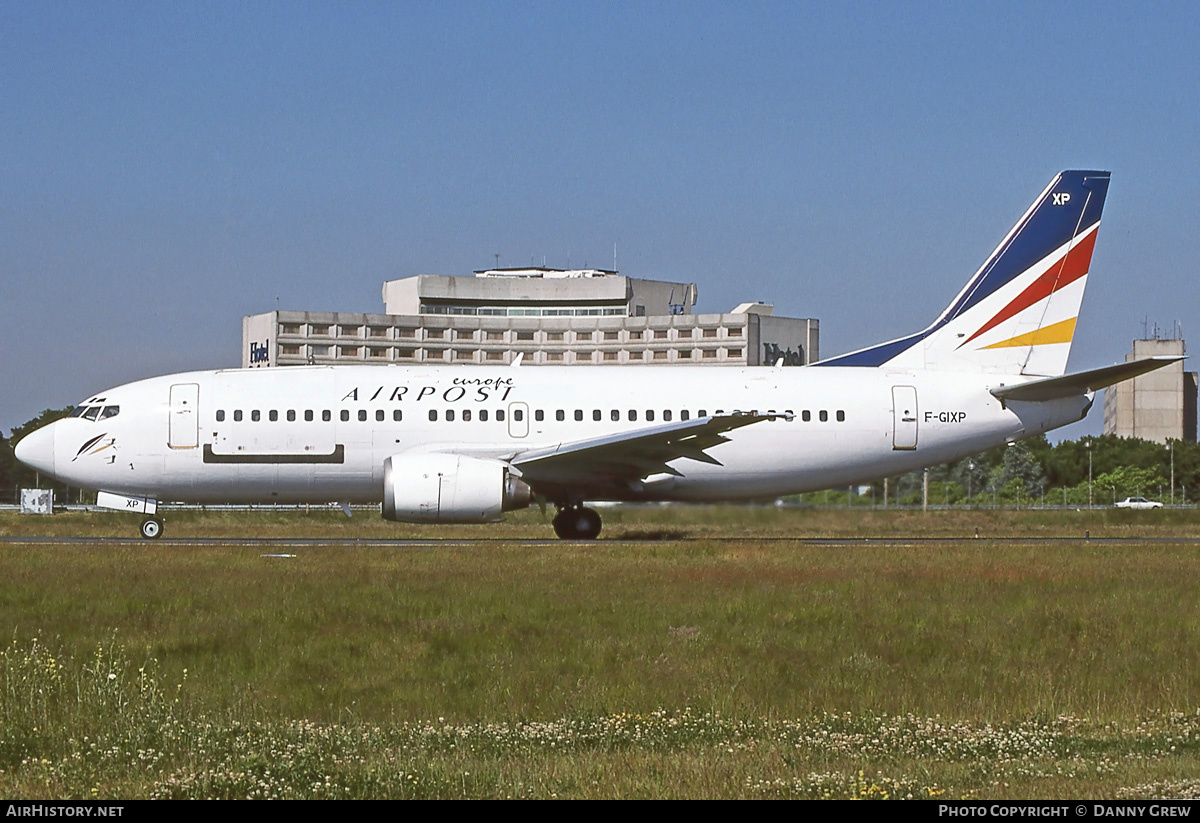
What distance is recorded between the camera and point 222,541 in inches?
1195

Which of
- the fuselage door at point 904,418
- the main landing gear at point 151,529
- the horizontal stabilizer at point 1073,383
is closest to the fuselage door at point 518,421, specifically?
the main landing gear at point 151,529

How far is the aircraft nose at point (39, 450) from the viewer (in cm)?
3098

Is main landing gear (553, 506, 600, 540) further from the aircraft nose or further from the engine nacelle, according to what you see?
the aircraft nose

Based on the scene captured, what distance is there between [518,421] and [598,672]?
54.9 ft

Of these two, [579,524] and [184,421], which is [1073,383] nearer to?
[579,524]

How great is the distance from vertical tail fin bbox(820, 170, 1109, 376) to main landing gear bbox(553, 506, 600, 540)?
862 centimetres

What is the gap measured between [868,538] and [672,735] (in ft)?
72.8

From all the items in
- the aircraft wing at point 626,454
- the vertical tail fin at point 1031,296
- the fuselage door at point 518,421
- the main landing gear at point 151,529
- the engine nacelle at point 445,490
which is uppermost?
the vertical tail fin at point 1031,296

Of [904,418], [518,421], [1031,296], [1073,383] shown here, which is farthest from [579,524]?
[1031,296]

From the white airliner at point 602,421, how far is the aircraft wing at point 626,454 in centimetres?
6

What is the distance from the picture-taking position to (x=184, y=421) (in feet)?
101

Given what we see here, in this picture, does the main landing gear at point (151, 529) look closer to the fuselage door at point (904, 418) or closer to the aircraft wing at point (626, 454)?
the aircraft wing at point (626, 454)

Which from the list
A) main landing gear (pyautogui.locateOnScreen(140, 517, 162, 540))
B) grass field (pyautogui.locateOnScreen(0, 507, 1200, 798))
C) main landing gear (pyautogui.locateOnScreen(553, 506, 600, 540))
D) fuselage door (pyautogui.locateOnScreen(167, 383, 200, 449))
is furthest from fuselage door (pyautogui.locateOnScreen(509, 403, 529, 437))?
main landing gear (pyautogui.locateOnScreen(140, 517, 162, 540))

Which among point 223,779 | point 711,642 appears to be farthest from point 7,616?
point 223,779
